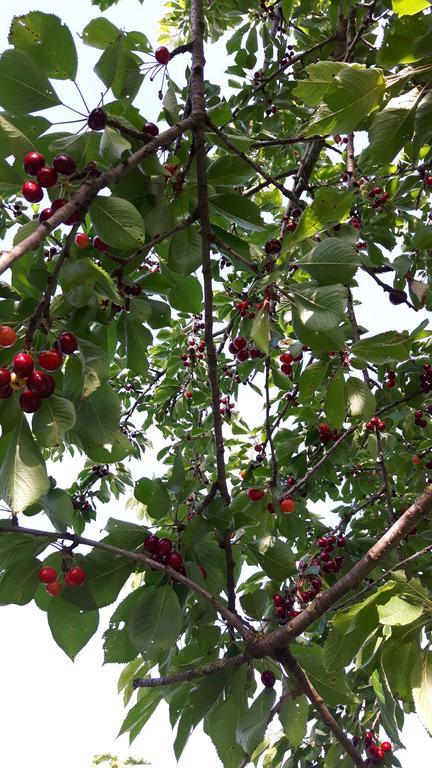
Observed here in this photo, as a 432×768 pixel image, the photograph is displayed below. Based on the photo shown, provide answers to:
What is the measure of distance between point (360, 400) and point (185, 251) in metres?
0.83

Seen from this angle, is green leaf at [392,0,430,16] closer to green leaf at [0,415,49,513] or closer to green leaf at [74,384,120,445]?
green leaf at [74,384,120,445]

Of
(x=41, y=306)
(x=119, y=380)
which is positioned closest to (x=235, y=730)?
(x=41, y=306)

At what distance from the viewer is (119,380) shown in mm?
5023

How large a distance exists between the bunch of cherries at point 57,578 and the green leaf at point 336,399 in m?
1.09

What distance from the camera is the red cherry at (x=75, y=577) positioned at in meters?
1.65

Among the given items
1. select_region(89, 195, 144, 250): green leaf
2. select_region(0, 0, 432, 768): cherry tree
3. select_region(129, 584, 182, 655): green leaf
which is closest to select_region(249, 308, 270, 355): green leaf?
select_region(0, 0, 432, 768): cherry tree

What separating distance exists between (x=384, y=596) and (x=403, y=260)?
2.16m

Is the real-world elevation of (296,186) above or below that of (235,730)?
above

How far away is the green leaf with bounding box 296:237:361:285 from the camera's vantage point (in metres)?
1.71

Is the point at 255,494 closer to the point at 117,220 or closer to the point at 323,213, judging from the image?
the point at 323,213

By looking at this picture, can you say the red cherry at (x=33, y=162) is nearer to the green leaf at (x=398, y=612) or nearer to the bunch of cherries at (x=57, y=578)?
the bunch of cherries at (x=57, y=578)

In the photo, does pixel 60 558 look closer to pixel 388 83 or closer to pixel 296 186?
pixel 388 83

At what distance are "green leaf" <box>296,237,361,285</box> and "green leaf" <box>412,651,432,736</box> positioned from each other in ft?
3.21

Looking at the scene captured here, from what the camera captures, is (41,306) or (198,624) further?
(198,624)
